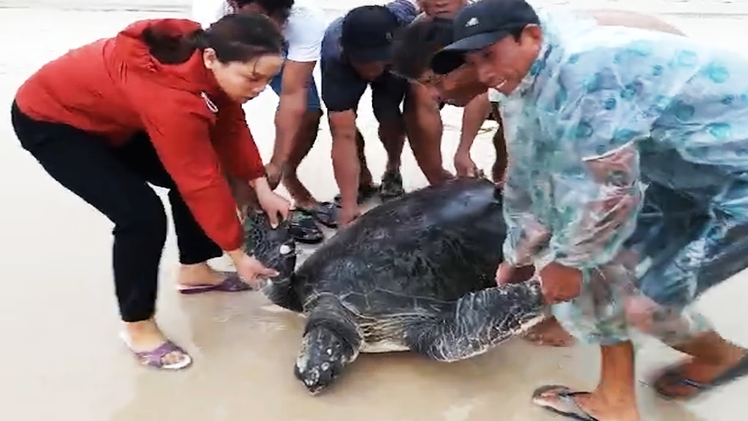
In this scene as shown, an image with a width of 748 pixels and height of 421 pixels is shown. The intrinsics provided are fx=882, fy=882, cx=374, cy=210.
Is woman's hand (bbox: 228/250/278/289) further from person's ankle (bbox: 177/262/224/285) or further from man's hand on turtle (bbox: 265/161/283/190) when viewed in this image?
man's hand on turtle (bbox: 265/161/283/190)

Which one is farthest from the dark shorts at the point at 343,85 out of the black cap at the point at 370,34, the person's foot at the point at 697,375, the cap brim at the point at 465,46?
the person's foot at the point at 697,375

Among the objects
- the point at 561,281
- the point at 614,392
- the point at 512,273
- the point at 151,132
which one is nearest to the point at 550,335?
the point at 512,273

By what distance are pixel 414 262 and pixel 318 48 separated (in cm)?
73

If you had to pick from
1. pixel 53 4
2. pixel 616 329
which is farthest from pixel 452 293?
pixel 53 4

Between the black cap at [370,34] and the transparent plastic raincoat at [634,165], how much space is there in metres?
0.65

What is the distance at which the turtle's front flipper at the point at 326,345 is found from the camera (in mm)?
1790

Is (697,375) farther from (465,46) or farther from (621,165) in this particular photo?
(465,46)

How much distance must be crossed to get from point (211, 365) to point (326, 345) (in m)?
0.28

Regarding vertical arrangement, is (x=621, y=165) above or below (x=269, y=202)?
above

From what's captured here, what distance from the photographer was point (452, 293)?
77.8 inches

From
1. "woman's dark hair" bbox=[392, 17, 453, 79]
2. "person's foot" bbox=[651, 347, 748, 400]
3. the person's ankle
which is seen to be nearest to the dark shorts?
"woman's dark hair" bbox=[392, 17, 453, 79]

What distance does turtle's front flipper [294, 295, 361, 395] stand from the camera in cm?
179

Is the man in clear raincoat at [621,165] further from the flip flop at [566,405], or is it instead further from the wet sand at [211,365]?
the wet sand at [211,365]

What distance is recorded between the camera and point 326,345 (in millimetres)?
1827
